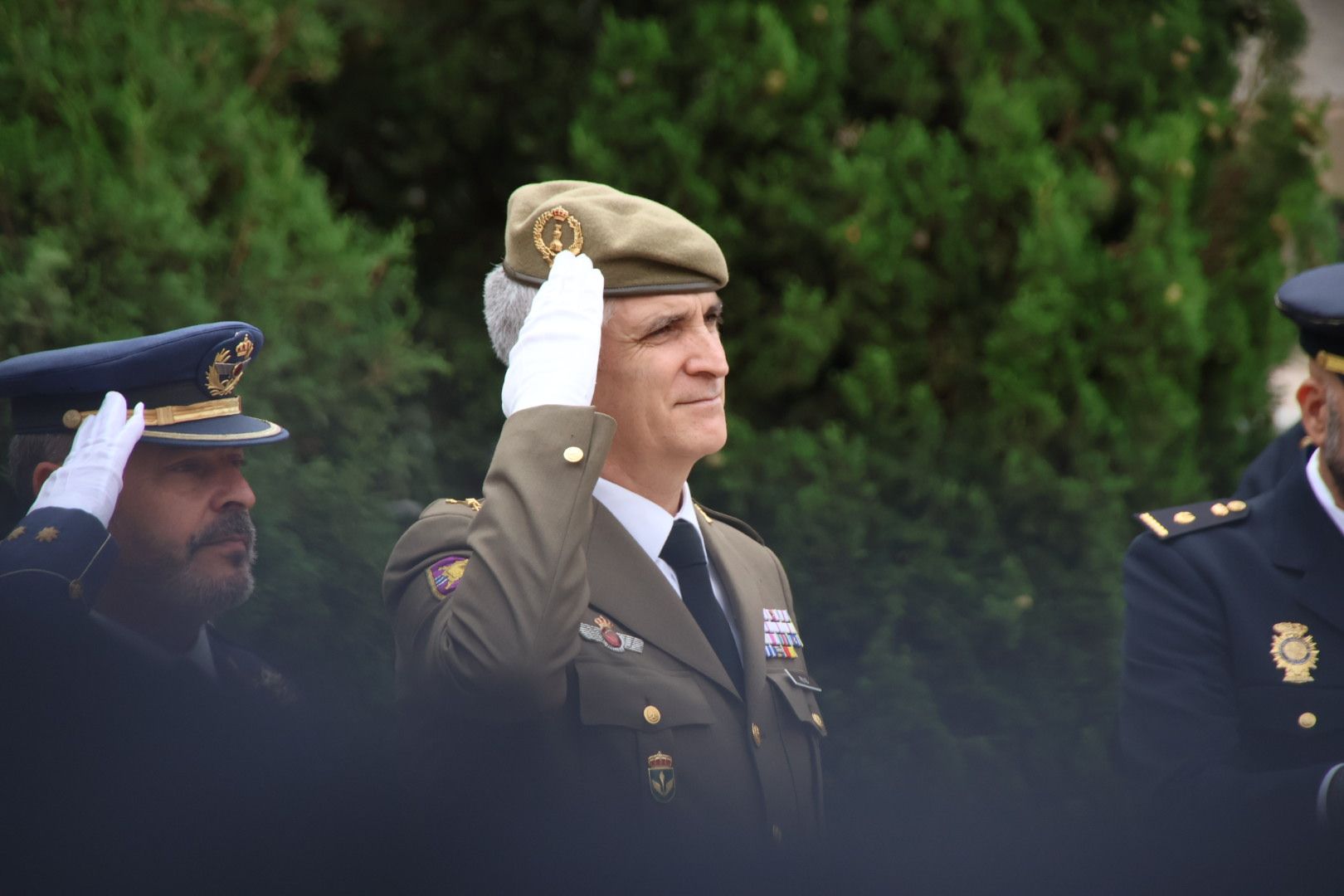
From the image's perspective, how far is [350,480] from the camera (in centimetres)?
383

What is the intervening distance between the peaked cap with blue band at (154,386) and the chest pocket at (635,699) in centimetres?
66

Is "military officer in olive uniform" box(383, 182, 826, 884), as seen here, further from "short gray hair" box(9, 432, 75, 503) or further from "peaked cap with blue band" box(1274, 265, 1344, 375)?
"peaked cap with blue band" box(1274, 265, 1344, 375)

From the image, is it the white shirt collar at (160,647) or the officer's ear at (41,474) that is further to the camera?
the officer's ear at (41,474)

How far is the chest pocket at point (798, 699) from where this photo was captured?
2.25m

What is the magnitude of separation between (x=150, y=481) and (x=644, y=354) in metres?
0.75

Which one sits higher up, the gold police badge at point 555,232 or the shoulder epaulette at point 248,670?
the gold police badge at point 555,232

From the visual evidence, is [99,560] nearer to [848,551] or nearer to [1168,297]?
[848,551]

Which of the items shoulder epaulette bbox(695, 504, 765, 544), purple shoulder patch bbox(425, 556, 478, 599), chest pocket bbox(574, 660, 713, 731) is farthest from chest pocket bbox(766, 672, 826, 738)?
purple shoulder patch bbox(425, 556, 478, 599)

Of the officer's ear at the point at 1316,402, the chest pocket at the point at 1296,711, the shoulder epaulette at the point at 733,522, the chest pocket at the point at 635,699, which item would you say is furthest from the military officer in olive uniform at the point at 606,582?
the officer's ear at the point at 1316,402

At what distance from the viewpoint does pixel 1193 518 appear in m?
2.78

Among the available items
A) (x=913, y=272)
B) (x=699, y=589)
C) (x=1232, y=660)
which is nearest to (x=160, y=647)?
(x=699, y=589)

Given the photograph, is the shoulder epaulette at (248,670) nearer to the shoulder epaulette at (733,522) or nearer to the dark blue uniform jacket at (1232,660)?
the shoulder epaulette at (733,522)

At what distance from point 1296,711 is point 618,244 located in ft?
4.65

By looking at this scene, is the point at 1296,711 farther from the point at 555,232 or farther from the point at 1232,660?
the point at 555,232
